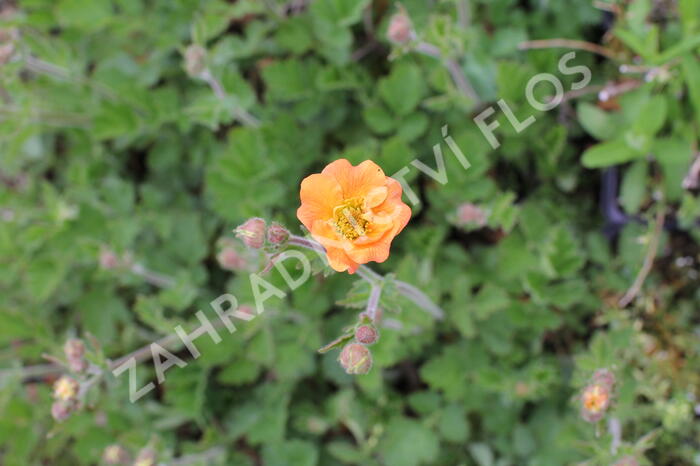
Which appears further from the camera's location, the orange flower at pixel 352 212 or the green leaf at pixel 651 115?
the green leaf at pixel 651 115

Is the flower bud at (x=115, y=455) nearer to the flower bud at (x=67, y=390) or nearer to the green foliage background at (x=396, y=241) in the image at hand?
the green foliage background at (x=396, y=241)

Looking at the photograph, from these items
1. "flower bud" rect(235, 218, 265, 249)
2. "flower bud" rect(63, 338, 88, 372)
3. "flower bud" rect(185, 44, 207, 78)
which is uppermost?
"flower bud" rect(185, 44, 207, 78)

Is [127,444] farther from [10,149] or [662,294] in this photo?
[662,294]

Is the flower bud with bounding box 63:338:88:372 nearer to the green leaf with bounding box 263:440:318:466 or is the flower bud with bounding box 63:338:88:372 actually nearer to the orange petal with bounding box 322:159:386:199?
the green leaf with bounding box 263:440:318:466

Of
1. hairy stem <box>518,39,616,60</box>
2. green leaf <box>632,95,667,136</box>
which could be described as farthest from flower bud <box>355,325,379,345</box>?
hairy stem <box>518,39,616,60</box>

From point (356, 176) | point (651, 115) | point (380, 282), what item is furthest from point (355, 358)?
point (651, 115)

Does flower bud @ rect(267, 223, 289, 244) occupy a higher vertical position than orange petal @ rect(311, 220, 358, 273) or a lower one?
higher

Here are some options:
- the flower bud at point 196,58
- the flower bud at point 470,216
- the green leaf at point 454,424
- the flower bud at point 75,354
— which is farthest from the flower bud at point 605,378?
the flower bud at point 196,58
